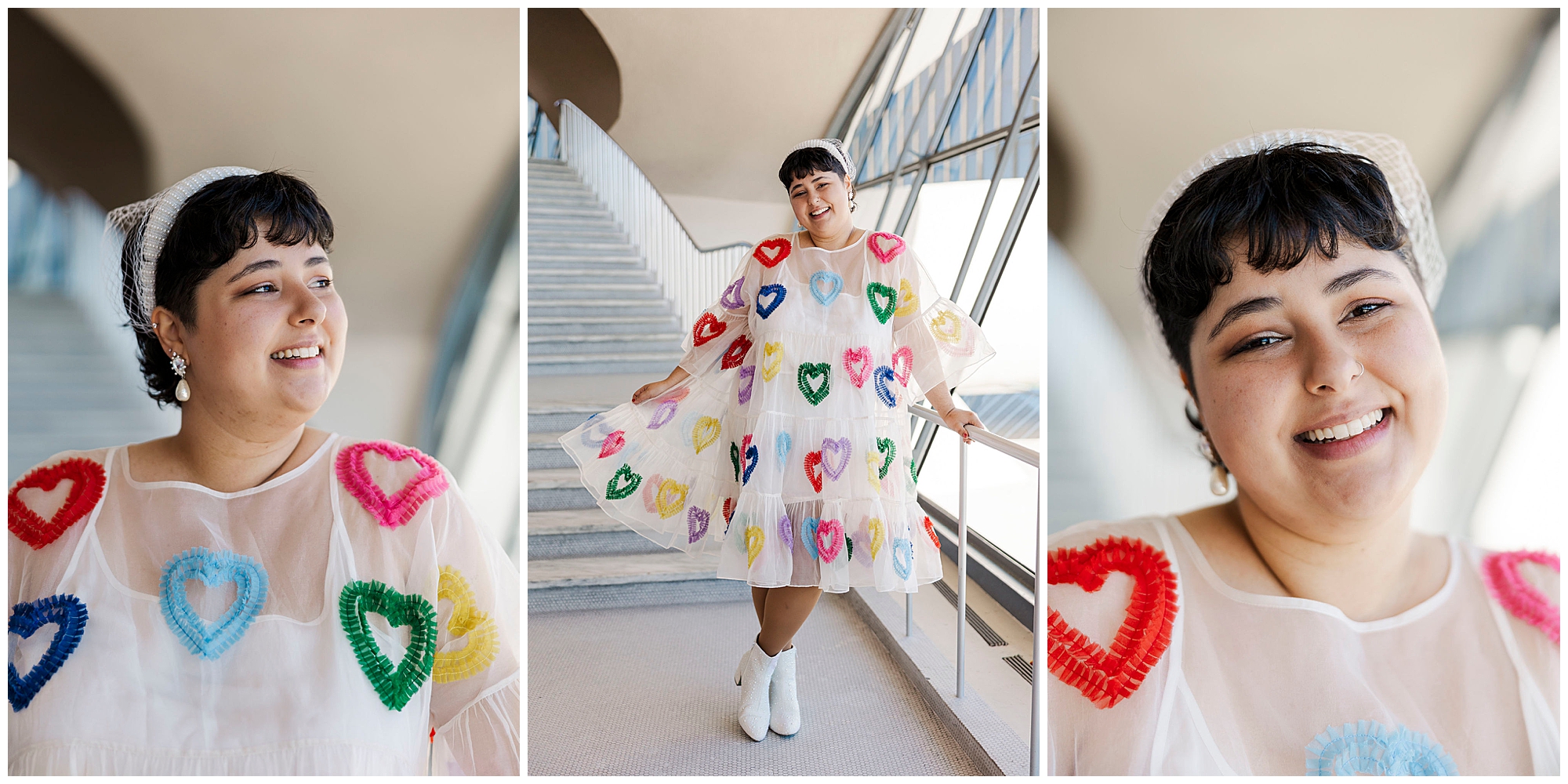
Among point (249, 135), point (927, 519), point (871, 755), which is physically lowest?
point (871, 755)

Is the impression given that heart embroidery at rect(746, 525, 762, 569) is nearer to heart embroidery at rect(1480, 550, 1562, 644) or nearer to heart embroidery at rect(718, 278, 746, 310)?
heart embroidery at rect(718, 278, 746, 310)

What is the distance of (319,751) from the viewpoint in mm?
1341

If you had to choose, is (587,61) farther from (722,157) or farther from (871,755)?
(871,755)

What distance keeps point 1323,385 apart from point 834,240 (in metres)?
0.93

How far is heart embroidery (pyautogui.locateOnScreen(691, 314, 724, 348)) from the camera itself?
1.67 meters

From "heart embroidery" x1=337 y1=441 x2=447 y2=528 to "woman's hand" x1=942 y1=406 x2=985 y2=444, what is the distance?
1.03 meters

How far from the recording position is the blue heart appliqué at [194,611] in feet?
4.46

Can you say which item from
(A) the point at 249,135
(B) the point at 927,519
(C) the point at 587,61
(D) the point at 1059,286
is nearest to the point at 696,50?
(C) the point at 587,61

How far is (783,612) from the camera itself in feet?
5.51

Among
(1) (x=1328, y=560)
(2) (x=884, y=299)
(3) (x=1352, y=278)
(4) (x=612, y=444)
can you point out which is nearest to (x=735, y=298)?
(2) (x=884, y=299)

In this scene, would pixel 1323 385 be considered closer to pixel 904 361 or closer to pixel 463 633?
pixel 904 361

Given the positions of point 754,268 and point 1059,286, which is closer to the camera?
point 1059,286

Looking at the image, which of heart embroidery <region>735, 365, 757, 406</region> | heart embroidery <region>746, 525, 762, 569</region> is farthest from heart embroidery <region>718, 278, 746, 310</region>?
heart embroidery <region>746, 525, 762, 569</region>

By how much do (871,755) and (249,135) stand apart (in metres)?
1.85
